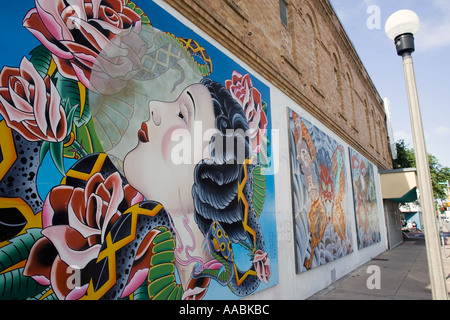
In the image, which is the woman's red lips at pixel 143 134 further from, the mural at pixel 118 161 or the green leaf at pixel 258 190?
the green leaf at pixel 258 190

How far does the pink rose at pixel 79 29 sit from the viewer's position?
2.43 metres

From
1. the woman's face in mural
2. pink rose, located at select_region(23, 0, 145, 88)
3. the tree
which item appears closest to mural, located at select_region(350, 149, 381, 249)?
the woman's face in mural

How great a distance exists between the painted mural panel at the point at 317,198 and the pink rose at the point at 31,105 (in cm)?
463

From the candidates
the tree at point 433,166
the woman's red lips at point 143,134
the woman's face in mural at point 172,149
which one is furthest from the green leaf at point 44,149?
the tree at point 433,166

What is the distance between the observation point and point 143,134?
3121 millimetres

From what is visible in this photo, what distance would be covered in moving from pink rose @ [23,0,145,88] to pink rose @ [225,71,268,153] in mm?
1886

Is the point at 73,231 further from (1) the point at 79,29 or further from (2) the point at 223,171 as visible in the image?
(2) the point at 223,171

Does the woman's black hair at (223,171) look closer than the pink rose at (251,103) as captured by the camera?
Yes

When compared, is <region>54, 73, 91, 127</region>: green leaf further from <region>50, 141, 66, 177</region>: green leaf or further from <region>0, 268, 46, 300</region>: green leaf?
<region>0, 268, 46, 300</region>: green leaf

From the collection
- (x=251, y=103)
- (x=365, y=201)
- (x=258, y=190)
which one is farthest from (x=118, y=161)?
(x=365, y=201)
